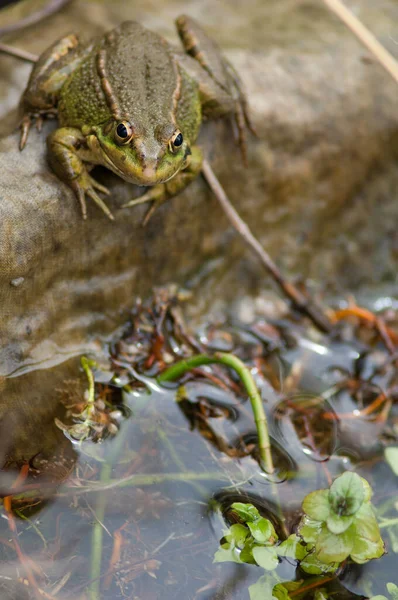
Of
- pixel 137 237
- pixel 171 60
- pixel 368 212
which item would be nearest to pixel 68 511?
pixel 137 237

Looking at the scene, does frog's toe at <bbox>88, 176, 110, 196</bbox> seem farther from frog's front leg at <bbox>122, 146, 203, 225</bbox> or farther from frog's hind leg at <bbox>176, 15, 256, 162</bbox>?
frog's hind leg at <bbox>176, 15, 256, 162</bbox>

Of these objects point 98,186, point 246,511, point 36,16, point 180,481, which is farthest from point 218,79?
point 246,511

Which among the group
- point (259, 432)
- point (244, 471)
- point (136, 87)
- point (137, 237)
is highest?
point (136, 87)

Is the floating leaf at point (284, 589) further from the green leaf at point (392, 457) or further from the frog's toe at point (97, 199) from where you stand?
the frog's toe at point (97, 199)

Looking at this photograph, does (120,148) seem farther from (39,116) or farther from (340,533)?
(340,533)

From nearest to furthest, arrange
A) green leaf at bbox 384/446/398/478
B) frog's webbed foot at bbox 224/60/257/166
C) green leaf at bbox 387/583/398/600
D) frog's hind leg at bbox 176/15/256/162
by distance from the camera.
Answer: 1. green leaf at bbox 387/583/398/600
2. green leaf at bbox 384/446/398/478
3. frog's hind leg at bbox 176/15/256/162
4. frog's webbed foot at bbox 224/60/257/166

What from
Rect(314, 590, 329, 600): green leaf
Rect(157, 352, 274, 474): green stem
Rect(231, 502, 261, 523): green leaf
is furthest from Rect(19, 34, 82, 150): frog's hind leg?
Rect(314, 590, 329, 600): green leaf
